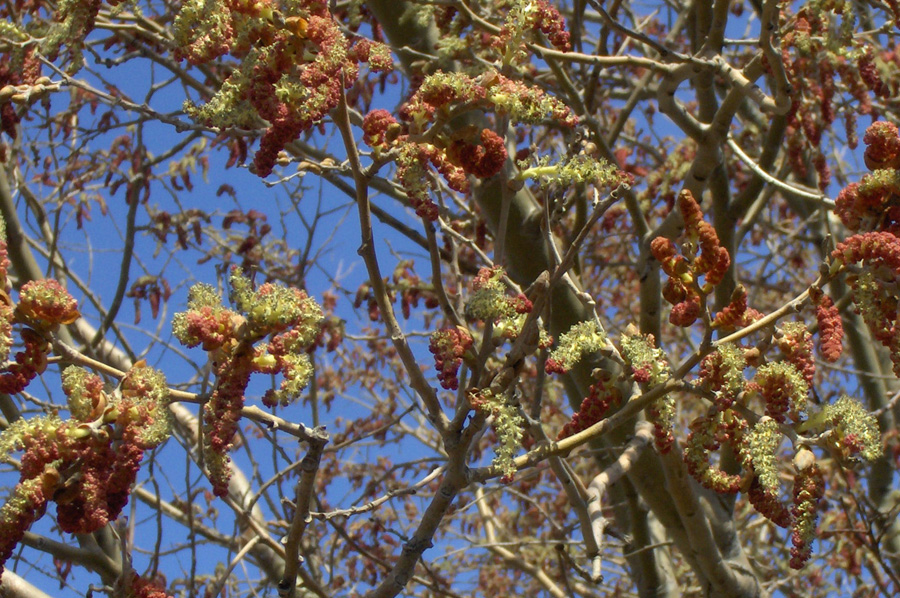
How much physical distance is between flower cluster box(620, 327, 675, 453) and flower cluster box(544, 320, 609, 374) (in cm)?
6

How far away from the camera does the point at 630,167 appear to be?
Answer: 4.96m

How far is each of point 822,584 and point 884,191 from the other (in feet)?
15.1

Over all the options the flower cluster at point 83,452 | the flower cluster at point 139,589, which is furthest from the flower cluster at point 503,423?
the flower cluster at point 139,589

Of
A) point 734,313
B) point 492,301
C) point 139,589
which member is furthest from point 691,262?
point 139,589

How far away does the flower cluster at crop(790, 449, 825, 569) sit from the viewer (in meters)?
1.64

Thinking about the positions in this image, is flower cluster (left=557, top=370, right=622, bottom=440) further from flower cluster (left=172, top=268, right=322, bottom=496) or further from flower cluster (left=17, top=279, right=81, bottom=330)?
flower cluster (left=17, top=279, right=81, bottom=330)

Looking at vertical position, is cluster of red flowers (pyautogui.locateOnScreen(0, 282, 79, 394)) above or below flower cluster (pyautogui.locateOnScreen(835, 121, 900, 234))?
below

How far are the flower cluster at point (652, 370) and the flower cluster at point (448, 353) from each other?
0.32 meters

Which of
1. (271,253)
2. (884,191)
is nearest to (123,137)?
(271,253)

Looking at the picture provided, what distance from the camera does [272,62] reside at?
1.61 meters

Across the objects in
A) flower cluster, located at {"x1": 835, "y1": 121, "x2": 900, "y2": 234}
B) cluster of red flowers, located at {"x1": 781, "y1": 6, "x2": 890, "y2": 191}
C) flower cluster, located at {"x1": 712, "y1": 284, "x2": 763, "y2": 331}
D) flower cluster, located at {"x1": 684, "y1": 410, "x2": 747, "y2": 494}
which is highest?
cluster of red flowers, located at {"x1": 781, "y1": 6, "x2": 890, "y2": 191}

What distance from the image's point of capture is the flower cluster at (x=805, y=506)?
164 cm

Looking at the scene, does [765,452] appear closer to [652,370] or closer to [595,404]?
[652,370]

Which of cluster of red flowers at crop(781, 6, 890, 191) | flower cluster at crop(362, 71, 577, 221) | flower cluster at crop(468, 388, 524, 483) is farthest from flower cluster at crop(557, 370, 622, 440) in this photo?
cluster of red flowers at crop(781, 6, 890, 191)
